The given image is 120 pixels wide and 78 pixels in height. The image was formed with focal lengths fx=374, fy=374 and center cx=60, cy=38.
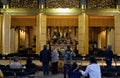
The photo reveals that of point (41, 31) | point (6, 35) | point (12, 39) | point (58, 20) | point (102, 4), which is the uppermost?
point (102, 4)

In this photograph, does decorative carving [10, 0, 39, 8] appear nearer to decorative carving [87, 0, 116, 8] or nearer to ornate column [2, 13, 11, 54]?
ornate column [2, 13, 11, 54]

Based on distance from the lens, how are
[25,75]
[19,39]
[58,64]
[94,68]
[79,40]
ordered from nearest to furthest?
[94,68] → [25,75] → [58,64] → [79,40] → [19,39]

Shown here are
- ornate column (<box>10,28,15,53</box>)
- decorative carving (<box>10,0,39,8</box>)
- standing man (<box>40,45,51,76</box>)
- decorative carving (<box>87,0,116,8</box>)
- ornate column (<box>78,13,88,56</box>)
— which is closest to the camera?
standing man (<box>40,45,51,76</box>)

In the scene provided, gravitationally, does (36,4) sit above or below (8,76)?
above

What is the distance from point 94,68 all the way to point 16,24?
23.5 meters

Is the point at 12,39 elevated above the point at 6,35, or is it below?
below

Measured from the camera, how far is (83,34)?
1254 inches

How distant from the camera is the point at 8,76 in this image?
57.3 feet

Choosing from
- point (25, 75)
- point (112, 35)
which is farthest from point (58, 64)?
point (112, 35)

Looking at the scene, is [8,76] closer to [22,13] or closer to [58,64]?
[58,64]

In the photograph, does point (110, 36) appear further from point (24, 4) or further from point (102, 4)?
point (24, 4)

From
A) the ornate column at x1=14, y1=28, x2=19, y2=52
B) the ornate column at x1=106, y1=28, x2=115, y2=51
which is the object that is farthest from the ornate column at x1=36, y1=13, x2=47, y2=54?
the ornate column at x1=106, y1=28, x2=115, y2=51

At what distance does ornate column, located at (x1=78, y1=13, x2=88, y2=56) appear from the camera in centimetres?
3182

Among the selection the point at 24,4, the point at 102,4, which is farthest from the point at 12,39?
the point at 102,4
